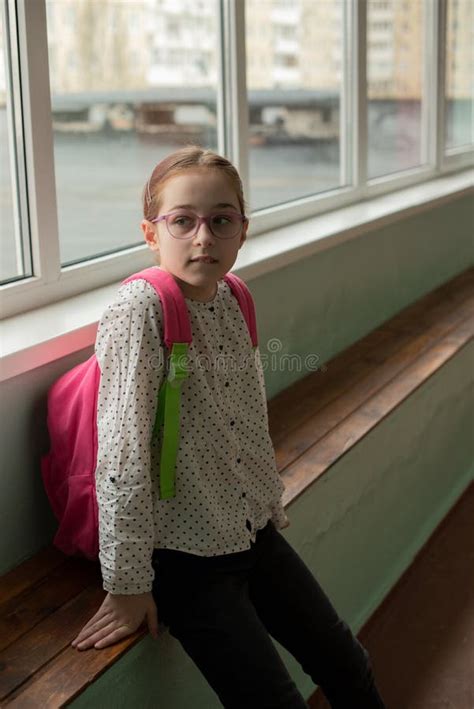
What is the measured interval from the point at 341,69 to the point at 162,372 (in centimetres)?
222

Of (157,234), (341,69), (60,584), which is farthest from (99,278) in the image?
(341,69)

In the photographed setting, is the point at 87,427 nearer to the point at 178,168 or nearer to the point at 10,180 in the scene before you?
the point at 178,168

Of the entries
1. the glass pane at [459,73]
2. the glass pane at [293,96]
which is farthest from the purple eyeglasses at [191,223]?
the glass pane at [459,73]

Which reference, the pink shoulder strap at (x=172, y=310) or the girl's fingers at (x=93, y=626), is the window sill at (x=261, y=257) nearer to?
the pink shoulder strap at (x=172, y=310)

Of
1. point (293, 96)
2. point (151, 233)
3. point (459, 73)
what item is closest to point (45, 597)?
point (151, 233)

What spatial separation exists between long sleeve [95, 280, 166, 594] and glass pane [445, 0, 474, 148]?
332cm

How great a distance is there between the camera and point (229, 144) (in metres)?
2.82

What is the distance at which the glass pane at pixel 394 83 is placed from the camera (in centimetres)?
380

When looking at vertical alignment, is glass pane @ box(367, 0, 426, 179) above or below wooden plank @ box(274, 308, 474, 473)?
above

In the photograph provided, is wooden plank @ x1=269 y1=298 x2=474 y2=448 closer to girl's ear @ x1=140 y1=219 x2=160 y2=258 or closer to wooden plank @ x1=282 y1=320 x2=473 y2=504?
wooden plank @ x1=282 y1=320 x2=473 y2=504

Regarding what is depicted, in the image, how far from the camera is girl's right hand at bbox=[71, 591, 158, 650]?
1.57 metres

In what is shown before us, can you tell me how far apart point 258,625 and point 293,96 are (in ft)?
6.94

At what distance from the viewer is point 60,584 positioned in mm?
1751

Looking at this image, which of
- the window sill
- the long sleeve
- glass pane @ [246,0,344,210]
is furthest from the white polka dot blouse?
glass pane @ [246,0,344,210]
